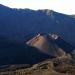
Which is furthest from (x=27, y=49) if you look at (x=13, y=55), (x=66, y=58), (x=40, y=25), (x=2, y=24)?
(x=40, y=25)

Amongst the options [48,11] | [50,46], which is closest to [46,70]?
[50,46]

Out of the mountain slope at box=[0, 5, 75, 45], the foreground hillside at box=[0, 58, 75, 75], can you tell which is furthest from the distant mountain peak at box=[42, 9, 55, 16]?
the foreground hillside at box=[0, 58, 75, 75]

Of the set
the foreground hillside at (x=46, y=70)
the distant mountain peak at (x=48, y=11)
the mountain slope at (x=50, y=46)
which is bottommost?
the foreground hillside at (x=46, y=70)

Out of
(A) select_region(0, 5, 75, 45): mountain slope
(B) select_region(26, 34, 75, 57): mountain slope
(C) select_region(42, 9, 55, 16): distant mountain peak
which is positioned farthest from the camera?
(C) select_region(42, 9, 55, 16): distant mountain peak

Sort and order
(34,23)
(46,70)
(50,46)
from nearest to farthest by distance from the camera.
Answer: (46,70), (50,46), (34,23)

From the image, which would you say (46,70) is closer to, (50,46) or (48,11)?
(50,46)

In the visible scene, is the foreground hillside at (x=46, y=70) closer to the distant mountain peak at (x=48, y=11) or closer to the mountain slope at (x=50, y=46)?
the mountain slope at (x=50, y=46)

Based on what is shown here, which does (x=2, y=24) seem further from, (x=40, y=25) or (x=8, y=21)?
(x=40, y=25)

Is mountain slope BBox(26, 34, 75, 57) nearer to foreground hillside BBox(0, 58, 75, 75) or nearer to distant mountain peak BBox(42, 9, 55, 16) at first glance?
foreground hillside BBox(0, 58, 75, 75)

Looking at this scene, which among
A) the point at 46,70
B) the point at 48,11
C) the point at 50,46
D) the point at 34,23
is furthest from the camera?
the point at 48,11

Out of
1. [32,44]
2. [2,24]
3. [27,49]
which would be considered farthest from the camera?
[2,24]

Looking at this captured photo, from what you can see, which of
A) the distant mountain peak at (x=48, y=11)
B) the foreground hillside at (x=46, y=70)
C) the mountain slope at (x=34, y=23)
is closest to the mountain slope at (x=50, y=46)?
the foreground hillside at (x=46, y=70)
